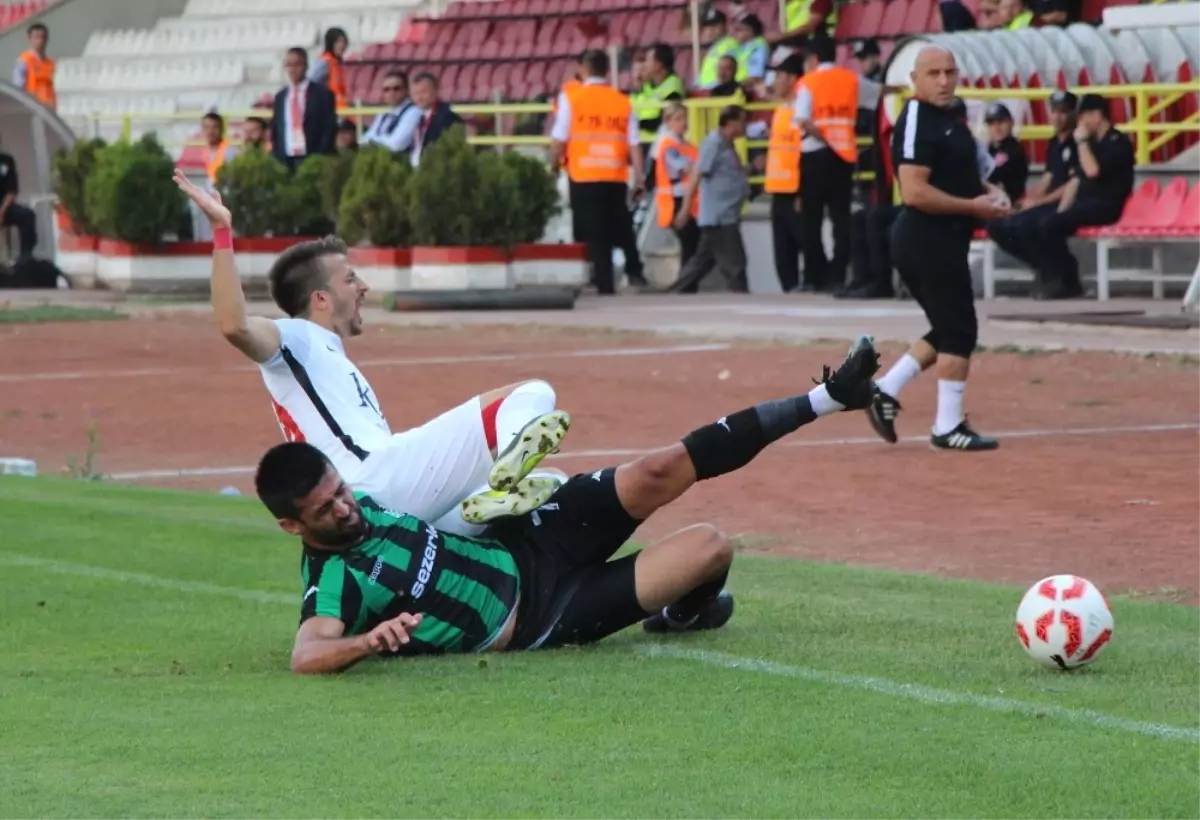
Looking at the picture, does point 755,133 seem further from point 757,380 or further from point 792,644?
point 792,644

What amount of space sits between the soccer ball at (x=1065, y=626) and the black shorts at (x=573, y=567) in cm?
127

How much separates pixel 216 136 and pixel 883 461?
55.6 ft

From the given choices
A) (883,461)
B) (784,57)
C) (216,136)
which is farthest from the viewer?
(216,136)

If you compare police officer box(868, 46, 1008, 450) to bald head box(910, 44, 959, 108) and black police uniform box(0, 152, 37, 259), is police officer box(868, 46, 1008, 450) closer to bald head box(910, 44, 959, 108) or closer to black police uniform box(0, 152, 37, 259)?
bald head box(910, 44, 959, 108)

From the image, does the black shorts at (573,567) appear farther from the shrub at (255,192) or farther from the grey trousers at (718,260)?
the shrub at (255,192)

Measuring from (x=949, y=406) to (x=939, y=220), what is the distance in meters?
1.04

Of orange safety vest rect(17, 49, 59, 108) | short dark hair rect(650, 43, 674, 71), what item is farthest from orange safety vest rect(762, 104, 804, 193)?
orange safety vest rect(17, 49, 59, 108)

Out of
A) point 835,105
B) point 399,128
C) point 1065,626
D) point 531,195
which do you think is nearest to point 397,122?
point 399,128

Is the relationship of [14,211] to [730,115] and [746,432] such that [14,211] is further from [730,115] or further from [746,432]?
[746,432]

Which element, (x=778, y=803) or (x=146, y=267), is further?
(x=146, y=267)

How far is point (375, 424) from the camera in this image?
8.23m

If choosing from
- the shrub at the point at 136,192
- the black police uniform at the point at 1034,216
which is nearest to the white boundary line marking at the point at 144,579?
the black police uniform at the point at 1034,216

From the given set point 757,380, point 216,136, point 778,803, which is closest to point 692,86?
point 216,136

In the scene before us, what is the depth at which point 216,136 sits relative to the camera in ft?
94.1
